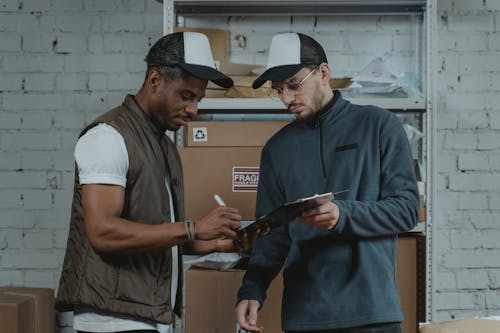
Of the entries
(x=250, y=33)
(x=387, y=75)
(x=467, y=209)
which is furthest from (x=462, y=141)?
(x=250, y=33)

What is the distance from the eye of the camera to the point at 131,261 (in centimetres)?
150

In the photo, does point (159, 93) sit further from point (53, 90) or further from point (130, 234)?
point (53, 90)

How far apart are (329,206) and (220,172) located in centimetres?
106

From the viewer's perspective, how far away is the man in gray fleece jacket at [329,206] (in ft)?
4.83

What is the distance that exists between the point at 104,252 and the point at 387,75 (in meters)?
1.49

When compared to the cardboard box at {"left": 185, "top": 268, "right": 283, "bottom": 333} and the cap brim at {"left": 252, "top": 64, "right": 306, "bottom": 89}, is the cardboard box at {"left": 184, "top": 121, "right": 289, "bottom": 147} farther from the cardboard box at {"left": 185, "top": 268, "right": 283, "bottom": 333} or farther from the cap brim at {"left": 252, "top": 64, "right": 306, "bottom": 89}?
the cap brim at {"left": 252, "top": 64, "right": 306, "bottom": 89}

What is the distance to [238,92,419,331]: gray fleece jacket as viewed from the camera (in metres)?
1.47

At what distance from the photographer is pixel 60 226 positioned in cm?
291

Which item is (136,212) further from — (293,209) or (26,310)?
(26,310)

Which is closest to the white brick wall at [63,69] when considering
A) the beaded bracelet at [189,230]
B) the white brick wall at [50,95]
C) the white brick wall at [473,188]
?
the white brick wall at [50,95]

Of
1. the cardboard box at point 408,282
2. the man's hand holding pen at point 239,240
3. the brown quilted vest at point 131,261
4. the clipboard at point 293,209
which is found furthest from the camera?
the cardboard box at point 408,282

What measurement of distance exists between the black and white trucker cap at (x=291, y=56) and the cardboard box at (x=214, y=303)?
88 cm

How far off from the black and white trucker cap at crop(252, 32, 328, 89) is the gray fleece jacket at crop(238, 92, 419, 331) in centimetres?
13

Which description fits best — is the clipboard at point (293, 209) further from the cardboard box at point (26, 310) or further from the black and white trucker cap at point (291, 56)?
the cardboard box at point (26, 310)
